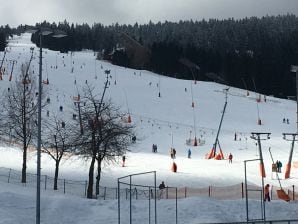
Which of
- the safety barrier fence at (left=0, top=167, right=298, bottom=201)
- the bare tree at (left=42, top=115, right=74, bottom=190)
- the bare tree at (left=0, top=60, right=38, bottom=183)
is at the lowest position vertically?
the safety barrier fence at (left=0, top=167, right=298, bottom=201)

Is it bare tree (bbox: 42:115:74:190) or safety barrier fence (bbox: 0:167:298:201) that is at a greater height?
bare tree (bbox: 42:115:74:190)

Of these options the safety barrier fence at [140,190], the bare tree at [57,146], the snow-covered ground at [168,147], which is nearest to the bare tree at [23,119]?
the bare tree at [57,146]

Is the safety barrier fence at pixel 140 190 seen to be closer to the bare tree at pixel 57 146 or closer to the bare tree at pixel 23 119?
the bare tree at pixel 57 146

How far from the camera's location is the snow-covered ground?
2464 centimetres

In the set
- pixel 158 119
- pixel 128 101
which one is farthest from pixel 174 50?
pixel 158 119

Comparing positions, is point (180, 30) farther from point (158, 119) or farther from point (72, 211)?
point (72, 211)

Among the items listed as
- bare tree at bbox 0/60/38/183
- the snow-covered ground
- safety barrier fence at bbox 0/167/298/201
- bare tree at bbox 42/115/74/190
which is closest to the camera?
the snow-covered ground

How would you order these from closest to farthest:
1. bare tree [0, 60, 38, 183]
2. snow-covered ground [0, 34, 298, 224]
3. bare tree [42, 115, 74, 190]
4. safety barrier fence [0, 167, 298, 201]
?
snow-covered ground [0, 34, 298, 224] < safety barrier fence [0, 167, 298, 201] < bare tree [42, 115, 74, 190] < bare tree [0, 60, 38, 183]

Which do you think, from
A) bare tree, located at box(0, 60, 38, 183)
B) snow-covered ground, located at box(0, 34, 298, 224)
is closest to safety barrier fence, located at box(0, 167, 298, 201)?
bare tree, located at box(0, 60, 38, 183)

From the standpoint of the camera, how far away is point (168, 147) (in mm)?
57281

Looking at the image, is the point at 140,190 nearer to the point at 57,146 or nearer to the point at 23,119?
the point at 57,146

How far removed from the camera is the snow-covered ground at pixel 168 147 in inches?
970

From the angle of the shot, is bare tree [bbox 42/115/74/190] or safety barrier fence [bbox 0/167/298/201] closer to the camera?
safety barrier fence [bbox 0/167/298/201]

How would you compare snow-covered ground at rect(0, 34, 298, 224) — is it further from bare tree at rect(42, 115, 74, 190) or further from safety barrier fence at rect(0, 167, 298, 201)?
safety barrier fence at rect(0, 167, 298, 201)
